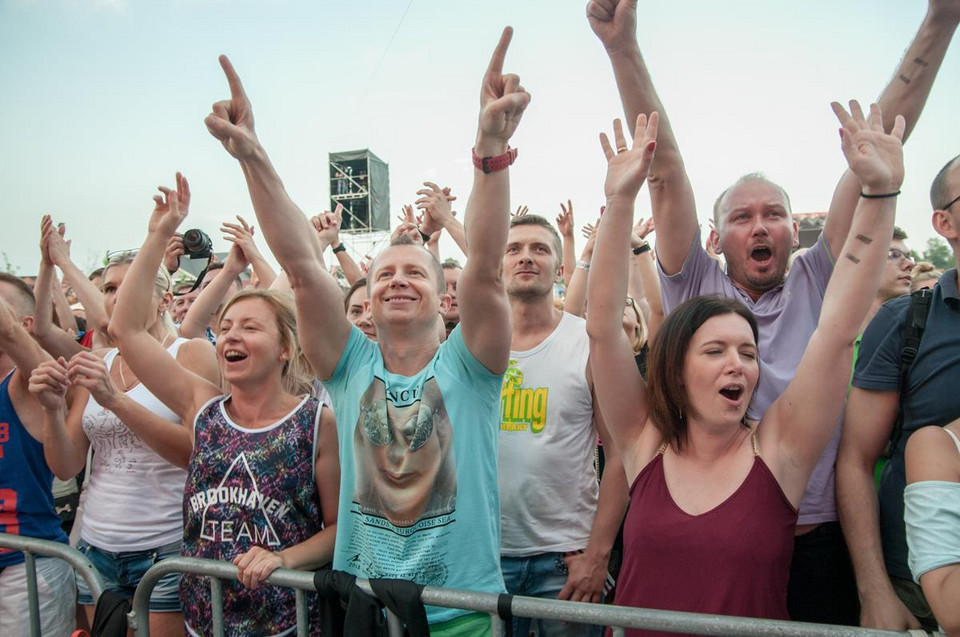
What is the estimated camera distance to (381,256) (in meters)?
2.18

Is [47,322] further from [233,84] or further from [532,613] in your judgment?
[532,613]

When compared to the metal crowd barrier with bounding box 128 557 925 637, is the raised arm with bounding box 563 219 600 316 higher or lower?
higher

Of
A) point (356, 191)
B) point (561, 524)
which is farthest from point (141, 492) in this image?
point (356, 191)

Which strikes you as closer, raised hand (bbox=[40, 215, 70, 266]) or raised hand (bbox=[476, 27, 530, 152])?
raised hand (bbox=[476, 27, 530, 152])

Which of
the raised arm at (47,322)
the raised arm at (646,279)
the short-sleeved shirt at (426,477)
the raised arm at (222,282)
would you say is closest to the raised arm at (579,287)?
the raised arm at (646,279)

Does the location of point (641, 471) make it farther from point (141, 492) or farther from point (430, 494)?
point (141, 492)

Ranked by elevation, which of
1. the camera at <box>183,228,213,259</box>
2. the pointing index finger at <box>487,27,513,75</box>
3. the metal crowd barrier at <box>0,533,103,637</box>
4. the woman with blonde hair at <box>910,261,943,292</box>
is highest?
the pointing index finger at <box>487,27,513,75</box>

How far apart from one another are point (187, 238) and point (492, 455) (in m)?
2.83

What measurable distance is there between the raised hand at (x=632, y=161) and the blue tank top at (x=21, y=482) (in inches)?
111

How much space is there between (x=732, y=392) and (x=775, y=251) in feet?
2.34

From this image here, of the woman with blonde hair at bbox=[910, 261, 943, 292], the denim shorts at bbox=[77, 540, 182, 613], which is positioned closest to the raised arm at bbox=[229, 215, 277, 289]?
the denim shorts at bbox=[77, 540, 182, 613]

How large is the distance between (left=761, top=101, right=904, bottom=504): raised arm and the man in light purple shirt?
291 mm

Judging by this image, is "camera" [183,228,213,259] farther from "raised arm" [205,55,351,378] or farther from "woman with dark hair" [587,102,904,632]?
"woman with dark hair" [587,102,904,632]

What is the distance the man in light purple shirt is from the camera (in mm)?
1877
